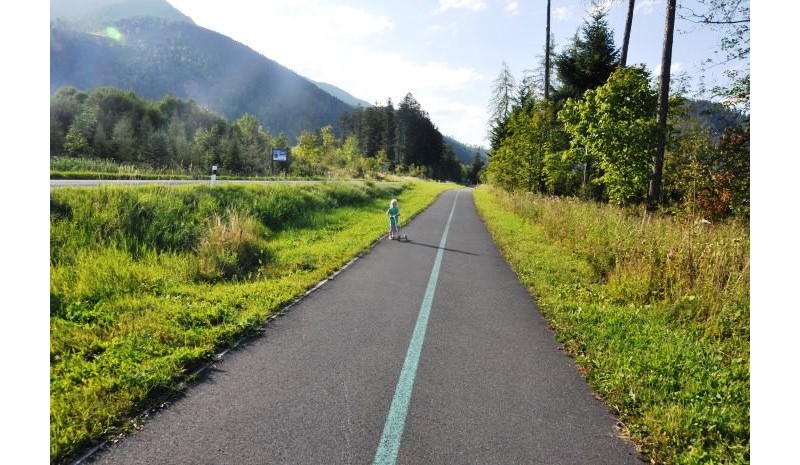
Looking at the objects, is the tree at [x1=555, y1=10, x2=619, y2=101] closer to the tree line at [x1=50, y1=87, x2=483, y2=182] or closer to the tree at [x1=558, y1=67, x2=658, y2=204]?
the tree at [x1=558, y1=67, x2=658, y2=204]

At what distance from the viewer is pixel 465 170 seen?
511 feet

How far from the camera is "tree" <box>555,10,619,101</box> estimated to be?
2242cm

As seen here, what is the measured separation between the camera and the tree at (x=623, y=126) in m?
11.1

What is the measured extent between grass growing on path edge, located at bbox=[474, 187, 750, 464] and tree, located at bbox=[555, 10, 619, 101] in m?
16.3

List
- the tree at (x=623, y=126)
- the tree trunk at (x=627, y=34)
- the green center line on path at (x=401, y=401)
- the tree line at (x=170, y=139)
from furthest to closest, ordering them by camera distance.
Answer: the tree line at (x=170, y=139)
the tree trunk at (x=627, y=34)
the tree at (x=623, y=126)
the green center line on path at (x=401, y=401)

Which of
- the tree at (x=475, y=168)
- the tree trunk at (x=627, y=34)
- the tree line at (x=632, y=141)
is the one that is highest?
the tree at (x=475, y=168)

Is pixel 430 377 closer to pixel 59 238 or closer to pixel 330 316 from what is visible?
pixel 330 316

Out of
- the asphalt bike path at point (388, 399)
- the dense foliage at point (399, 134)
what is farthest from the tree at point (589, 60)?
the dense foliage at point (399, 134)

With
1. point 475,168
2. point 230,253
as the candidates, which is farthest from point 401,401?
point 475,168

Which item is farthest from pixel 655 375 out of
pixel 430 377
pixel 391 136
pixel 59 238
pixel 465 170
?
pixel 465 170

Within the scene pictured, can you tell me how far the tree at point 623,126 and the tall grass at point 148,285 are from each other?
7244mm

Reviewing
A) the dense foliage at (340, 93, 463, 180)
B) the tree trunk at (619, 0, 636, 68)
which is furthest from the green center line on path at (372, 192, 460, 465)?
the dense foliage at (340, 93, 463, 180)

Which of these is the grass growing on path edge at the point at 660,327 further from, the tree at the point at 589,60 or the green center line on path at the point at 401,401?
the tree at the point at 589,60

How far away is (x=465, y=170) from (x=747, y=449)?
15658 cm
